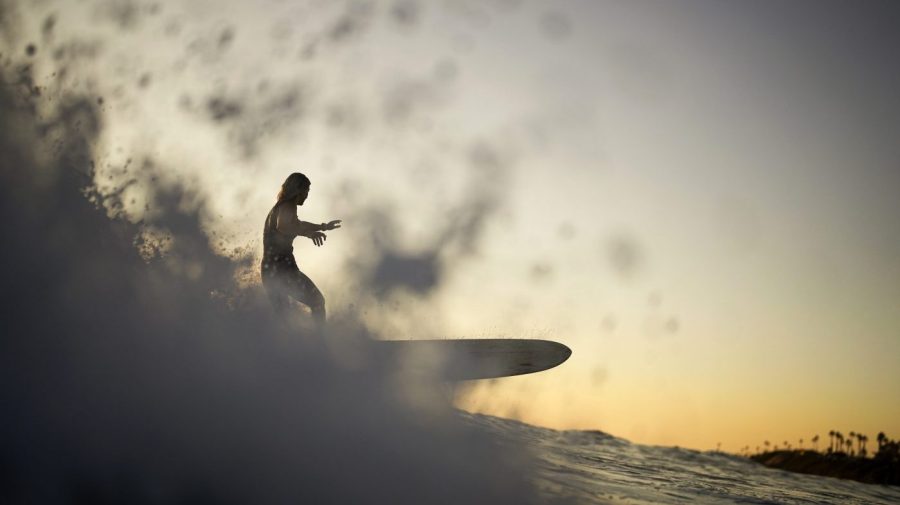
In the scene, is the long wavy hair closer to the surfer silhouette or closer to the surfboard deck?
the surfer silhouette

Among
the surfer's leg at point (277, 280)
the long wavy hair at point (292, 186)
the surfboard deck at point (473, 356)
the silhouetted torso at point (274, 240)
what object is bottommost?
the surfboard deck at point (473, 356)

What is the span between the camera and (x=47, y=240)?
7055 millimetres

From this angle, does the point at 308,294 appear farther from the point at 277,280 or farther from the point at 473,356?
the point at 473,356

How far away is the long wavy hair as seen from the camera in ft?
27.1

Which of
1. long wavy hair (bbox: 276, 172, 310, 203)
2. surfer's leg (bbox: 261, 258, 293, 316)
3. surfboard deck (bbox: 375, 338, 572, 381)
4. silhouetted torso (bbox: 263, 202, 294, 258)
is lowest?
surfboard deck (bbox: 375, 338, 572, 381)

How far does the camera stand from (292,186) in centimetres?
829

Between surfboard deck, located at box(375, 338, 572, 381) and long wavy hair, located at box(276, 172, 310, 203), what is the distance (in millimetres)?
2296

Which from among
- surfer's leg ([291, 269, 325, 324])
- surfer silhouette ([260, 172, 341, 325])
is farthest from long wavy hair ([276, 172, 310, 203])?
surfer's leg ([291, 269, 325, 324])

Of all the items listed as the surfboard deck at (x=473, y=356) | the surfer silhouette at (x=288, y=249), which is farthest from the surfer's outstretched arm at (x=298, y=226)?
the surfboard deck at (x=473, y=356)

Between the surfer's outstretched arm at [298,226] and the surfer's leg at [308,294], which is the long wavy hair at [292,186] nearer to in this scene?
the surfer's outstretched arm at [298,226]

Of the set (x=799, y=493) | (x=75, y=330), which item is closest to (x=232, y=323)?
(x=75, y=330)

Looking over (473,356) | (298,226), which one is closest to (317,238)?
(298,226)

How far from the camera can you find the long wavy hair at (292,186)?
827 centimetres

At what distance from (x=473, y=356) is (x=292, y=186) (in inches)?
146
